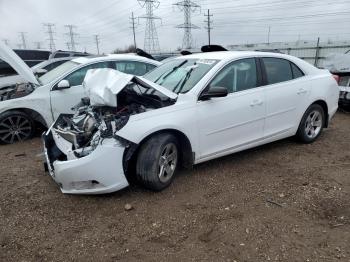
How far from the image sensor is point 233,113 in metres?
4.57

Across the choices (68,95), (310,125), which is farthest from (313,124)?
(68,95)

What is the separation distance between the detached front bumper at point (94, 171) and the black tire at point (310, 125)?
3.23 metres

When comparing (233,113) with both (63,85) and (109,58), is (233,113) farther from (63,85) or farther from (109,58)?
(109,58)

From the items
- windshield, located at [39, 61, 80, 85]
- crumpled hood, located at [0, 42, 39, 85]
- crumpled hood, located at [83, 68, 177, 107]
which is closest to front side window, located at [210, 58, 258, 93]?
crumpled hood, located at [83, 68, 177, 107]

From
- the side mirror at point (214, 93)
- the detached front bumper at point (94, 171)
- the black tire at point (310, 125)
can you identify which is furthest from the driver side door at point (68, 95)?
the black tire at point (310, 125)

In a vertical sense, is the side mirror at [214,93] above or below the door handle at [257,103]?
above

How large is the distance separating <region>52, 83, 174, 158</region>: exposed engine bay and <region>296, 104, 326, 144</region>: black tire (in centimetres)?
260

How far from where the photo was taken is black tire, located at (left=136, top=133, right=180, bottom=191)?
3900 mm

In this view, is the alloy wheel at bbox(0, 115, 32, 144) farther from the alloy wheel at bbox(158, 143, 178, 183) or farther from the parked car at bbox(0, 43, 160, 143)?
the alloy wheel at bbox(158, 143, 178, 183)

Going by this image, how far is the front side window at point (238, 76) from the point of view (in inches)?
180

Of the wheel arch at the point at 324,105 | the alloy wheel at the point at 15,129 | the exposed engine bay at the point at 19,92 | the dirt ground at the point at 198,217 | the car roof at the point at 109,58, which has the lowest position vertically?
the dirt ground at the point at 198,217

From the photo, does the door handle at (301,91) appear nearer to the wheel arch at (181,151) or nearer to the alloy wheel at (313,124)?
the alloy wheel at (313,124)

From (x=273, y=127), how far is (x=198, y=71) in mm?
1475

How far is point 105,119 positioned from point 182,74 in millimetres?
1341
